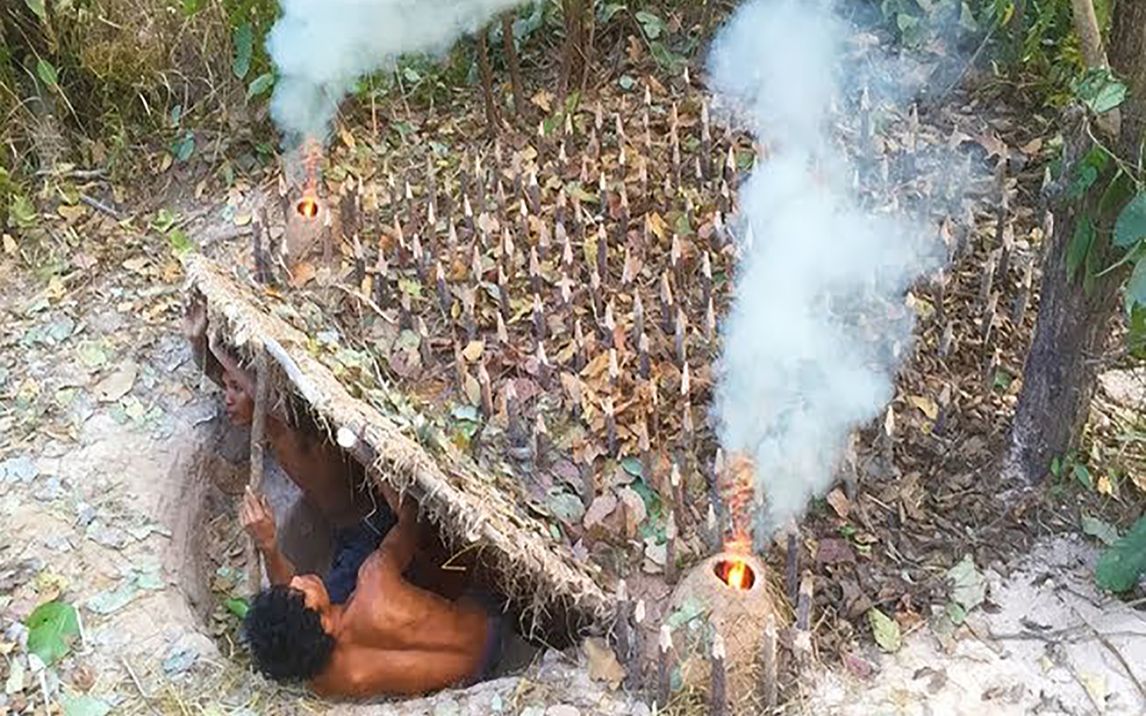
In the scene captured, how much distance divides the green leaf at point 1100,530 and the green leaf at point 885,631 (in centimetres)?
59

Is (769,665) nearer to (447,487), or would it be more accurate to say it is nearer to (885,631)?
(885,631)

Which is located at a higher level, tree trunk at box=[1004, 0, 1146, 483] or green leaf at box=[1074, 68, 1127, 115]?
green leaf at box=[1074, 68, 1127, 115]

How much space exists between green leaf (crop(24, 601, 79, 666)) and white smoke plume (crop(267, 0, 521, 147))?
2.18 meters

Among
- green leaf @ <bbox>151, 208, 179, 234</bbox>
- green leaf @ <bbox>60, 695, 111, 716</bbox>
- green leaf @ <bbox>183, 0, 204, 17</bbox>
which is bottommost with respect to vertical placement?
green leaf @ <bbox>60, 695, 111, 716</bbox>

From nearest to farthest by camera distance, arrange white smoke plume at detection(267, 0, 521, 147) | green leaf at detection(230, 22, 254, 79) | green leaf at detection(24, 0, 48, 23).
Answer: green leaf at detection(24, 0, 48, 23)
white smoke plume at detection(267, 0, 521, 147)
green leaf at detection(230, 22, 254, 79)

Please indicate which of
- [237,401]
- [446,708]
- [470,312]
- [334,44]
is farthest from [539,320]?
[334,44]

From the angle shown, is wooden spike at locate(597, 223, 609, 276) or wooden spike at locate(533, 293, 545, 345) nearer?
wooden spike at locate(533, 293, 545, 345)

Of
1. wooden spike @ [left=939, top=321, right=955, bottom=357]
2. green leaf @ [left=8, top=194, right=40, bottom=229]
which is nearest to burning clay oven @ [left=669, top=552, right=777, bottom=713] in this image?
wooden spike @ [left=939, top=321, right=955, bottom=357]

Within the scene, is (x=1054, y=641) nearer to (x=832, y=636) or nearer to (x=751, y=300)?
(x=832, y=636)

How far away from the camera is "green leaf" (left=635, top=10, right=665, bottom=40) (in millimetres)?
4996

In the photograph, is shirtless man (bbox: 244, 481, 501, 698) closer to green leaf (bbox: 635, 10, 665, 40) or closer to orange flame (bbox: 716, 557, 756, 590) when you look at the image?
orange flame (bbox: 716, 557, 756, 590)

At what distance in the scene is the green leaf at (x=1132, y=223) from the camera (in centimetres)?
267

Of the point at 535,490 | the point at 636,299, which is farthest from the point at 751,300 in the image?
the point at 535,490

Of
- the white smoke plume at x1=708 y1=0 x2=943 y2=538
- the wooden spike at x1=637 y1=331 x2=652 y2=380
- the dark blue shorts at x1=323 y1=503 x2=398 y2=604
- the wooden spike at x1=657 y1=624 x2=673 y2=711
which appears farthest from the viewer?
the dark blue shorts at x1=323 y1=503 x2=398 y2=604
